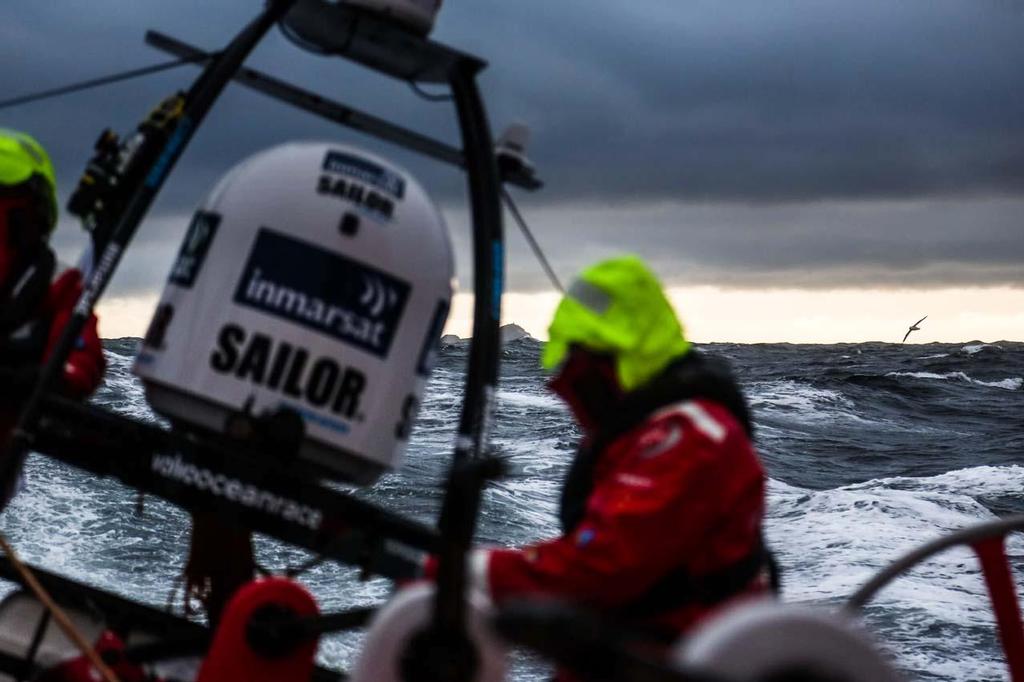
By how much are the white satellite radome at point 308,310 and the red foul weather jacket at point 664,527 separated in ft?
4.36

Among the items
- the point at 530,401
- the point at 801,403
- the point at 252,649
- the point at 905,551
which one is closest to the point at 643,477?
the point at 252,649

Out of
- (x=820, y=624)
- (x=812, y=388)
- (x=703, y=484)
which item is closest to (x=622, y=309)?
(x=703, y=484)

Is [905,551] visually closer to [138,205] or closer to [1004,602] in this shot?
[1004,602]

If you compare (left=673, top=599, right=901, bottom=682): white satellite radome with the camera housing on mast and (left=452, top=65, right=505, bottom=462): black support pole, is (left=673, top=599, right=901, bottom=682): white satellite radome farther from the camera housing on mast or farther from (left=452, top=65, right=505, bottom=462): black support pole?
the camera housing on mast

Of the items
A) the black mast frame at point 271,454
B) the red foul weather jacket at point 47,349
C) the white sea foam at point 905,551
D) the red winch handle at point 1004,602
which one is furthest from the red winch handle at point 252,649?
the white sea foam at point 905,551

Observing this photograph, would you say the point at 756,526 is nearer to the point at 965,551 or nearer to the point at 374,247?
the point at 374,247

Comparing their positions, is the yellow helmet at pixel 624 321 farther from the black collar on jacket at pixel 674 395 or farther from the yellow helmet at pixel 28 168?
the yellow helmet at pixel 28 168

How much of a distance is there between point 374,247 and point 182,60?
1098 millimetres

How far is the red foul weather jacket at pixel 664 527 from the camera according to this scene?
2.68m

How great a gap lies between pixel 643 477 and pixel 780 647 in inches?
30.8

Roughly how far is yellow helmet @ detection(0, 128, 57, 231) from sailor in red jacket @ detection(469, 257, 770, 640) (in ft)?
6.86

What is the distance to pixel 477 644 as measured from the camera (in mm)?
2512

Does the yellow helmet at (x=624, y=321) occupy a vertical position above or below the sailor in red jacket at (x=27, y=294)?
above

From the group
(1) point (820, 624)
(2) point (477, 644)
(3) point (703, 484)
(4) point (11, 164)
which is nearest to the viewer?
(1) point (820, 624)
